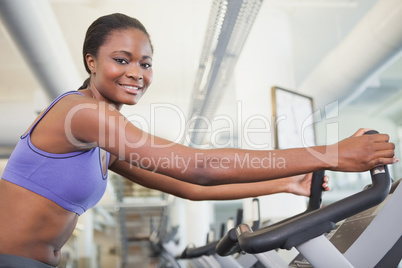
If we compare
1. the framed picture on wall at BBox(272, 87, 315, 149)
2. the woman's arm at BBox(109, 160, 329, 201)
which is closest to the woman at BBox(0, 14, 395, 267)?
the woman's arm at BBox(109, 160, 329, 201)

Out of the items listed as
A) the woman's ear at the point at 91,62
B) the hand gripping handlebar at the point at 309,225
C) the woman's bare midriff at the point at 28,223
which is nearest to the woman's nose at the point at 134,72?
the woman's ear at the point at 91,62

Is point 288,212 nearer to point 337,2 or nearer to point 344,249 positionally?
point 337,2

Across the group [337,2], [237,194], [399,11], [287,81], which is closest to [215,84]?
[287,81]

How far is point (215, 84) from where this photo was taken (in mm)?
5113

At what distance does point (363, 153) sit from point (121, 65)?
25.2 inches

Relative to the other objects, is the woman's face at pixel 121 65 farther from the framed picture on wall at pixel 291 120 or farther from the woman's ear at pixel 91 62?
the framed picture on wall at pixel 291 120

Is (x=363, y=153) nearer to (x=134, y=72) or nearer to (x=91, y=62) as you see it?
(x=134, y=72)

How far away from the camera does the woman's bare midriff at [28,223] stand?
104cm

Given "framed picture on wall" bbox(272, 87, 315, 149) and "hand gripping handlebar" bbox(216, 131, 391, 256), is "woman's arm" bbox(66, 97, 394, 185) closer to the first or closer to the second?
"hand gripping handlebar" bbox(216, 131, 391, 256)

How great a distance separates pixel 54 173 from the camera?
1073 millimetres

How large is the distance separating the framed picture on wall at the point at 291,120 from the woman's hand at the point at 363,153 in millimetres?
3014

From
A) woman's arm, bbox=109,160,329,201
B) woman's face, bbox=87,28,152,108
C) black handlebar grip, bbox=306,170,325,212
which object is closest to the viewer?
woman's face, bbox=87,28,152,108

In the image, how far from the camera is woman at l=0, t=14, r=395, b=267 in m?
0.97

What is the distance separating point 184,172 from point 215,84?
4.19m
